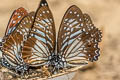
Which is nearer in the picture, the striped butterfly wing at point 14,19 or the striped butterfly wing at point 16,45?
the striped butterfly wing at point 16,45

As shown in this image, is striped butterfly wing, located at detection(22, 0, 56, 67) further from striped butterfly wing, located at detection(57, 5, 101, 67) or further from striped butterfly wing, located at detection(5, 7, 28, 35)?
striped butterfly wing, located at detection(5, 7, 28, 35)

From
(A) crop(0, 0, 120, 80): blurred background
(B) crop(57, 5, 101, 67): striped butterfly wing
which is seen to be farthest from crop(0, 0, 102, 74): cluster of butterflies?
(A) crop(0, 0, 120, 80): blurred background

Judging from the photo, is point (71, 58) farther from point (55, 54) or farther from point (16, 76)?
point (16, 76)

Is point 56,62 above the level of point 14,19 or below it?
below

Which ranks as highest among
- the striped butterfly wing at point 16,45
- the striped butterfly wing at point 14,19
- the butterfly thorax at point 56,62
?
the striped butterfly wing at point 14,19

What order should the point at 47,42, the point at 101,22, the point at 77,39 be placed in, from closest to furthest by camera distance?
the point at 47,42, the point at 77,39, the point at 101,22

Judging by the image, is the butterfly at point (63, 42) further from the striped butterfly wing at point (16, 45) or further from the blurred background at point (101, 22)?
the blurred background at point (101, 22)

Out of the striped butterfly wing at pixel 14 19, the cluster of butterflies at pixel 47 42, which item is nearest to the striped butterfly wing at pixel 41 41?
the cluster of butterflies at pixel 47 42

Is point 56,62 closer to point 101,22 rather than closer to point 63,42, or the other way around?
point 63,42

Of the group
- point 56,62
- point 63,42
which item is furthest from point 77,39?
point 56,62
